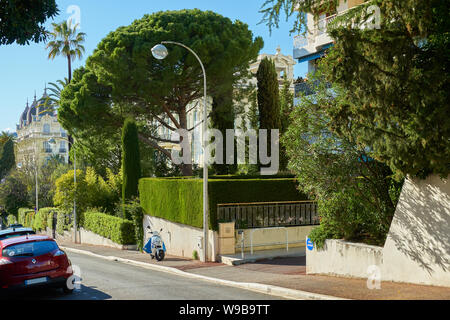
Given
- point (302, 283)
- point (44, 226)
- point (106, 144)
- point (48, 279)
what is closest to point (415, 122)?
point (302, 283)

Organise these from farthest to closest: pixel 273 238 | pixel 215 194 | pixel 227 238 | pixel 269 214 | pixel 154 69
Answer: pixel 154 69 < pixel 269 214 < pixel 273 238 < pixel 215 194 < pixel 227 238

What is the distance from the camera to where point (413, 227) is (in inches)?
441

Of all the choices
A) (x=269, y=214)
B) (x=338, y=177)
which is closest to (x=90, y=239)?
(x=269, y=214)

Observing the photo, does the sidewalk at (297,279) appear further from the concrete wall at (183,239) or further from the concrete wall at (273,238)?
the concrete wall at (273,238)

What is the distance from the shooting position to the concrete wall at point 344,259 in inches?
480

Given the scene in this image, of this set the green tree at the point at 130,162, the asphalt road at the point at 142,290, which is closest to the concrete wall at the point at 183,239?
the asphalt road at the point at 142,290

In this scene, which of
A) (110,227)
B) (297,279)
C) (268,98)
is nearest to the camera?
(297,279)

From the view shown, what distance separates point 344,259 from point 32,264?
26.0 ft

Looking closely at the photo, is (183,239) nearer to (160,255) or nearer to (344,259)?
(160,255)

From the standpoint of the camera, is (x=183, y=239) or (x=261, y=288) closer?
(x=261, y=288)

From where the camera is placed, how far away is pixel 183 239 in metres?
21.1

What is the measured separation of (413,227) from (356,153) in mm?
2539

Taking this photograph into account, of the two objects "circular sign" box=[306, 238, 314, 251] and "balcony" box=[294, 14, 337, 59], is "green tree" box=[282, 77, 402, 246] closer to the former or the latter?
"circular sign" box=[306, 238, 314, 251]

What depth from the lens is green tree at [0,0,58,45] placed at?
13.0 metres
